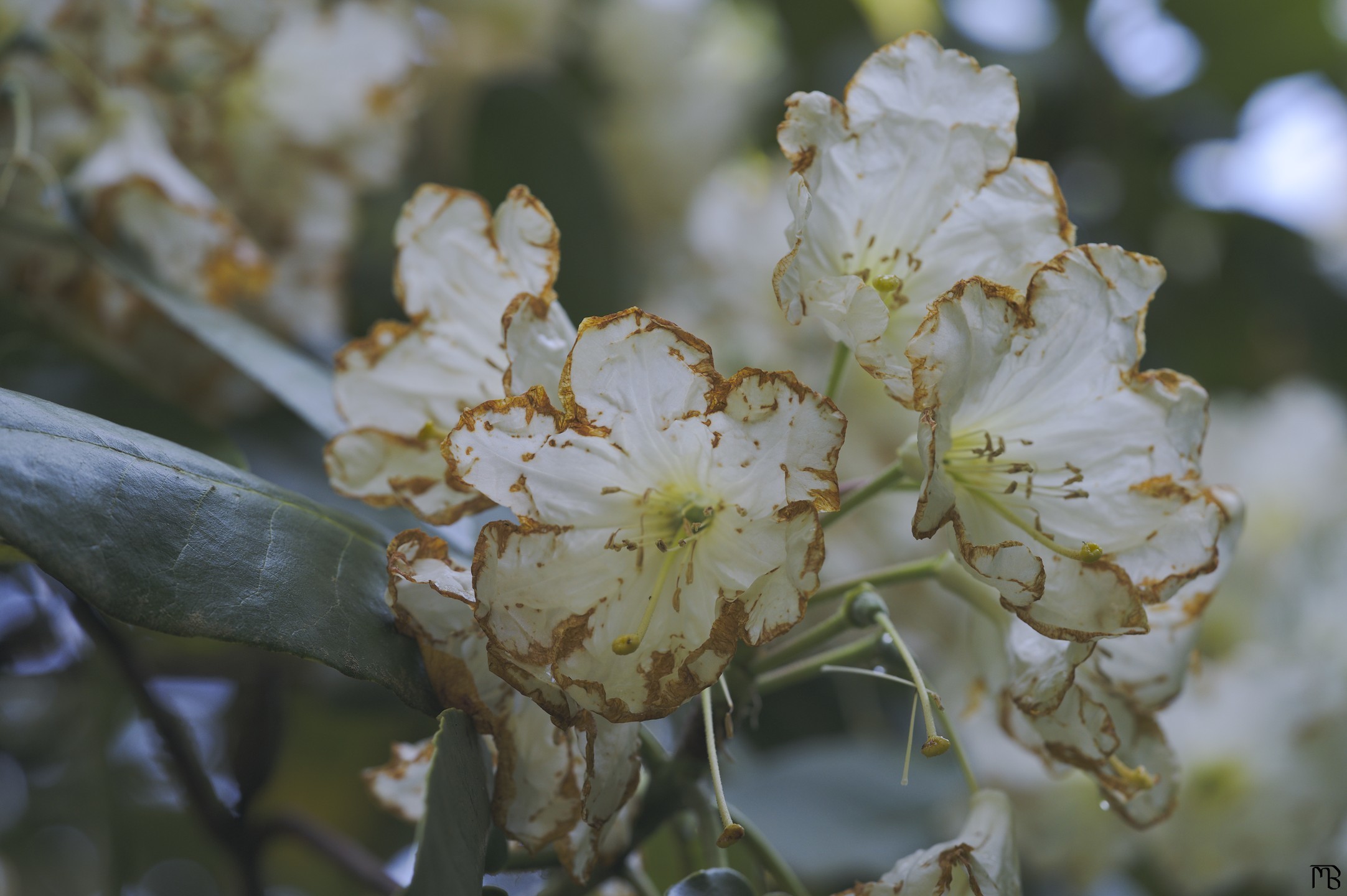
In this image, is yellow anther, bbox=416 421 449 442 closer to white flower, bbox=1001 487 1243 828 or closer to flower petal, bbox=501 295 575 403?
flower petal, bbox=501 295 575 403

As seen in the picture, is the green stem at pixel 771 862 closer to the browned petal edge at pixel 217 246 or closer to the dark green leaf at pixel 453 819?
the dark green leaf at pixel 453 819

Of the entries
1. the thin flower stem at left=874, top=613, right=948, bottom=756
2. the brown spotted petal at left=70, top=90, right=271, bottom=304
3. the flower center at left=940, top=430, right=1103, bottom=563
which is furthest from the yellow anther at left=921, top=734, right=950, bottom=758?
the brown spotted petal at left=70, top=90, right=271, bottom=304

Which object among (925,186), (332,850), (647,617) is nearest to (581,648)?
(647,617)

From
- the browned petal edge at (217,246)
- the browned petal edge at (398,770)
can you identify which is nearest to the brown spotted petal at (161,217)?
the browned petal edge at (217,246)

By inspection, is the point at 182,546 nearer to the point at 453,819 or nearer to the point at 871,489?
the point at 453,819

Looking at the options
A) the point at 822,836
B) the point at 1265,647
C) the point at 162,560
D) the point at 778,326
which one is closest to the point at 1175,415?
the point at 162,560
